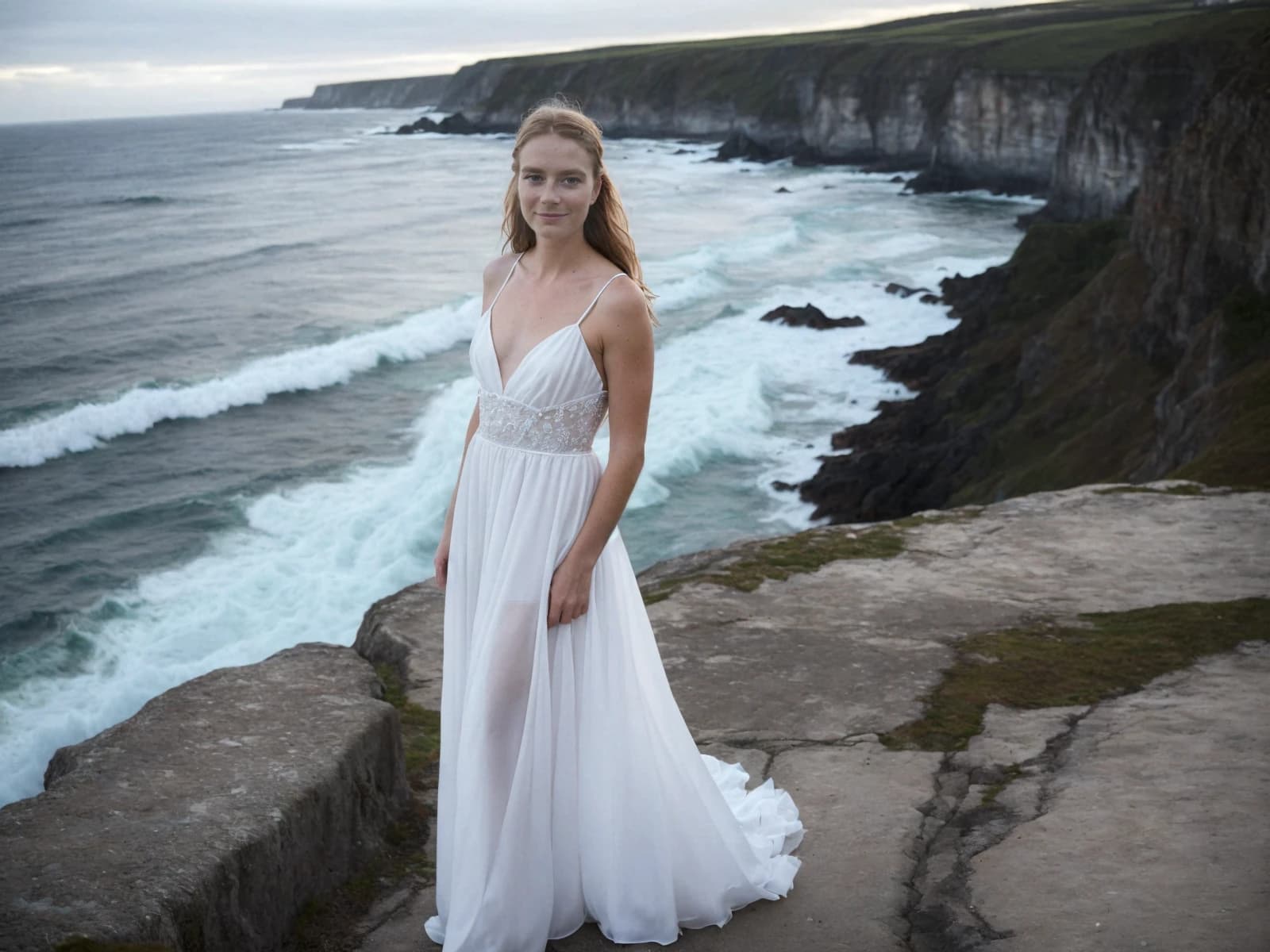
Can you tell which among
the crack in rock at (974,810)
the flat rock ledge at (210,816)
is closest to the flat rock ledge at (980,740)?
the crack in rock at (974,810)

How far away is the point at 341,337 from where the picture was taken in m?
26.6

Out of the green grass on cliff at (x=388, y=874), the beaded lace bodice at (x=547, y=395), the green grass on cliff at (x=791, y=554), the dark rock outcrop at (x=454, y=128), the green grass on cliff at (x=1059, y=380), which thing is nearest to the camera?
the beaded lace bodice at (x=547, y=395)

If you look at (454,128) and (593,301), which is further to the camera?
(454,128)

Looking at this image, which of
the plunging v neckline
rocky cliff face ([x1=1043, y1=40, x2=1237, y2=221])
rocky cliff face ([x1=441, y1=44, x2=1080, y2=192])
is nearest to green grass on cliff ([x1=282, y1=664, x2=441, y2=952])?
the plunging v neckline

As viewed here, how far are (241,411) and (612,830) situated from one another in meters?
20.3

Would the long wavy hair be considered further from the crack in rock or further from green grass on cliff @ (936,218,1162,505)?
green grass on cliff @ (936,218,1162,505)

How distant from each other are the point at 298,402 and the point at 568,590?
20509mm

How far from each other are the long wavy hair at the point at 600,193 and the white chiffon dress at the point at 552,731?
246mm

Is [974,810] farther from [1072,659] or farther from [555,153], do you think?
[555,153]

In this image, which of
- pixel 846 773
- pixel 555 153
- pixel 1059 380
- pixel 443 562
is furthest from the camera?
pixel 1059 380

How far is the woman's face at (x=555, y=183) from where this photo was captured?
307cm

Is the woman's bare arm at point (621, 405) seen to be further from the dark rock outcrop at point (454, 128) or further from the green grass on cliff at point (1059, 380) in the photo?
the dark rock outcrop at point (454, 128)

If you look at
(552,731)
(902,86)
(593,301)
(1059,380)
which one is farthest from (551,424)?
(902,86)

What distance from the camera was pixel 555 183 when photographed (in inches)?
121
